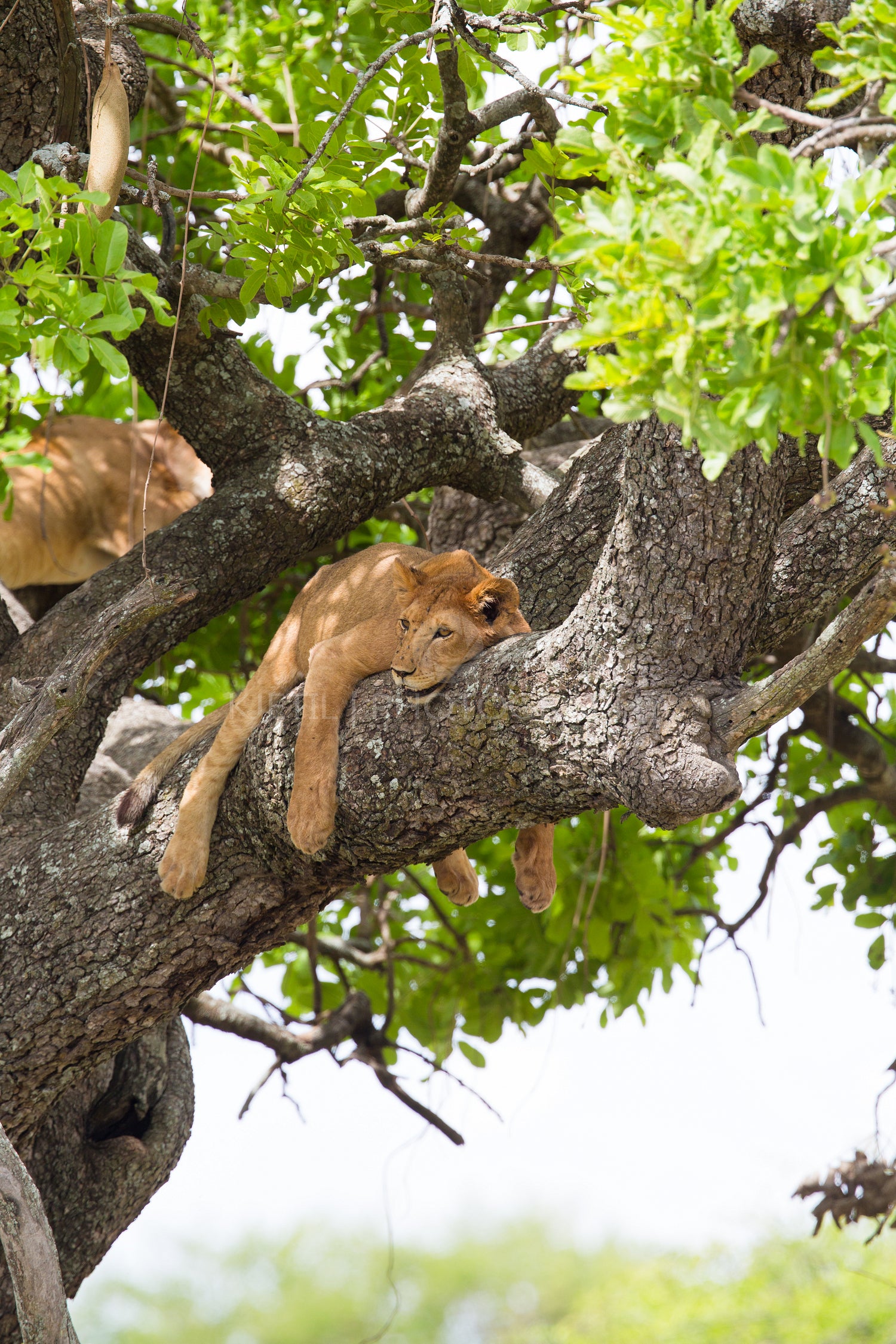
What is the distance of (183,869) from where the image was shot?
3.02 m

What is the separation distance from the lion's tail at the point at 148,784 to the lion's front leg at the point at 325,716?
0.58 meters

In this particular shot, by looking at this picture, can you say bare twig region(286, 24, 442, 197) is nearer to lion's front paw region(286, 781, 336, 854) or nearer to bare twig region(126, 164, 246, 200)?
bare twig region(126, 164, 246, 200)

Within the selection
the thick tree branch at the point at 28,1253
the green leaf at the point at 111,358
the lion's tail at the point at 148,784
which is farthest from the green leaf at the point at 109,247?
the thick tree branch at the point at 28,1253

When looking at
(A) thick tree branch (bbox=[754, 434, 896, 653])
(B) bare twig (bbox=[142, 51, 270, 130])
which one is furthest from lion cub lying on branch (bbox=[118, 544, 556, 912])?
(B) bare twig (bbox=[142, 51, 270, 130])

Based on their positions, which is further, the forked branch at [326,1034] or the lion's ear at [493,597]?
the forked branch at [326,1034]

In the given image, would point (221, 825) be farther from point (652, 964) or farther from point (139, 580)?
point (652, 964)

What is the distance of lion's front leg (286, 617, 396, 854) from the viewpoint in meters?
2.78

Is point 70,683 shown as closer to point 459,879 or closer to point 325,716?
point 325,716

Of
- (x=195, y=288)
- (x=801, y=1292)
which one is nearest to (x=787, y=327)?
(x=195, y=288)

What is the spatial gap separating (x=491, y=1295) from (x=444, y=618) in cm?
1752

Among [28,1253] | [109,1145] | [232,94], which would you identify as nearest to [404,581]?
[28,1253]

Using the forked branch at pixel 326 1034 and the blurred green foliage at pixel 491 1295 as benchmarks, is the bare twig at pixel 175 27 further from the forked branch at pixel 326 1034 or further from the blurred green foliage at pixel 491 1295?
the blurred green foliage at pixel 491 1295

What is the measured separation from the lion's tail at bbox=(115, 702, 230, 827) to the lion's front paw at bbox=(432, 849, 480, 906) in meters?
0.82

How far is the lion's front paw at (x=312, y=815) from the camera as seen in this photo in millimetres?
2766
